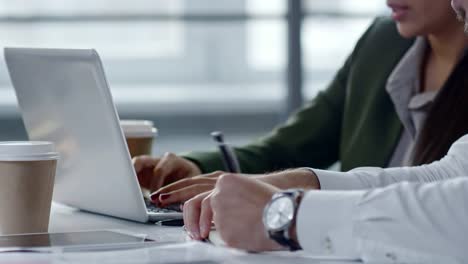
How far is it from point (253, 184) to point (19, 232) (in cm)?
39

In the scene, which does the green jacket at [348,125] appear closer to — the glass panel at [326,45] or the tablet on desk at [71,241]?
the tablet on desk at [71,241]

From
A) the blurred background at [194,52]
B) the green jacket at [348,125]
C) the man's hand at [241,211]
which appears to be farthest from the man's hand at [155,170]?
the blurred background at [194,52]

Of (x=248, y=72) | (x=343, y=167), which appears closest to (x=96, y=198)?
(x=343, y=167)

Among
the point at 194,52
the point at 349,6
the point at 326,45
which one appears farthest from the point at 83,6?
the point at 349,6

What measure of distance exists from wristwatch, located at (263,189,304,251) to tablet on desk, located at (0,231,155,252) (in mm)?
171

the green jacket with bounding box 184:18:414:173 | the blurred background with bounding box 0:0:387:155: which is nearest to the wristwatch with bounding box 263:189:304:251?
the green jacket with bounding box 184:18:414:173

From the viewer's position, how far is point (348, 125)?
2.35 meters

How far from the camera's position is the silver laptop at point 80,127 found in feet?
4.90

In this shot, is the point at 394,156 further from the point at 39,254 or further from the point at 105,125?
the point at 39,254

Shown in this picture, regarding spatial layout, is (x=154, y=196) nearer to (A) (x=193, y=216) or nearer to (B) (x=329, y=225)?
(A) (x=193, y=216)

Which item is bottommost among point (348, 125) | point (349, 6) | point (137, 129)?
point (349, 6)

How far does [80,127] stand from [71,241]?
1.00 feet

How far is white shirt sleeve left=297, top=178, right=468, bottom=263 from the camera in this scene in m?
1.17

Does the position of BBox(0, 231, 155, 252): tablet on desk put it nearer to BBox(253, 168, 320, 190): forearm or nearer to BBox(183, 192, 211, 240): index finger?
BBox(183, 192, 211, 240): index finger
